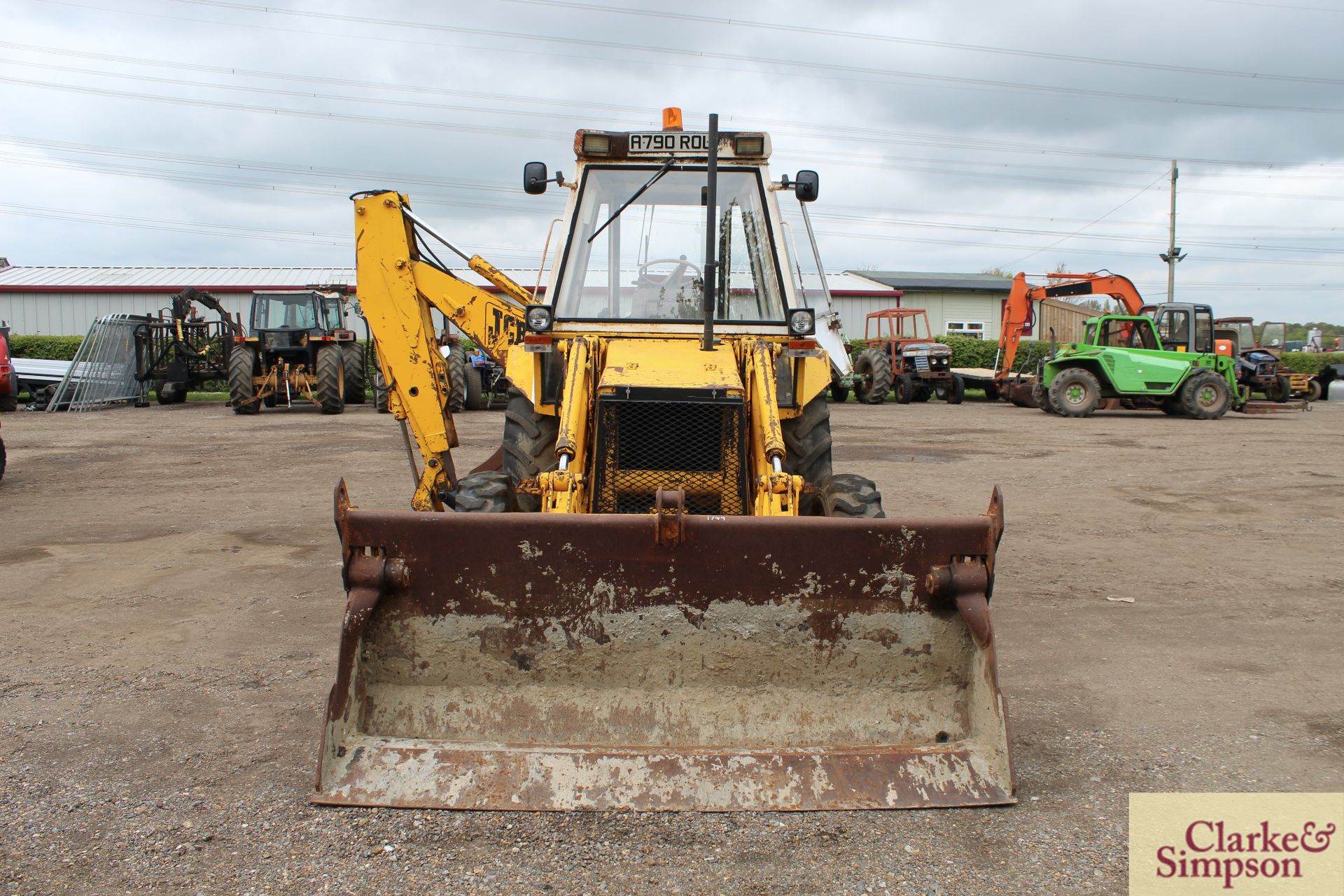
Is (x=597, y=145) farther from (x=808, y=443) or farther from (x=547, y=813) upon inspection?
(x=547, y=813)

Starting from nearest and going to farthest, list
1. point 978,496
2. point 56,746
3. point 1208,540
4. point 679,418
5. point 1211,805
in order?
point 1211,805 → point 56,746 → point 679,418 → point 1208,540 → point 978,496

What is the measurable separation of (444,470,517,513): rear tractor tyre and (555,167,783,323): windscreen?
3.34ft

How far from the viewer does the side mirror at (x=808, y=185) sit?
17.6 feet

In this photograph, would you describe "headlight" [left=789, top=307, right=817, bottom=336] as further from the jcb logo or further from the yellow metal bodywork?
the jcb logo

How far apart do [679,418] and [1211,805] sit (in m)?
2.40

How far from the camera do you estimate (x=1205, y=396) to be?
822 inches

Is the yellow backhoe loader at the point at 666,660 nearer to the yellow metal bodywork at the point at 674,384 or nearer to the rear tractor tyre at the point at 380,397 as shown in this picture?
the yellow metal bodywork at the point at 674,384

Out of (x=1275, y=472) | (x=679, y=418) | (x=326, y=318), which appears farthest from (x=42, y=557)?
(x=326, y=318)

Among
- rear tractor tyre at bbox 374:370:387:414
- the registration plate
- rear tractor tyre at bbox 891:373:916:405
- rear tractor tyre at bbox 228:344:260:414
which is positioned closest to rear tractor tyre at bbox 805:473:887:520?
the registration plate

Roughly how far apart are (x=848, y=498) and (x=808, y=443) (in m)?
0.73

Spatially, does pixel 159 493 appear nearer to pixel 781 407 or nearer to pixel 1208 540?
pixel 781 407

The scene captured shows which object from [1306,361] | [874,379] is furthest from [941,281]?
[874,379]

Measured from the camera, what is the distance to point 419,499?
6082 mm

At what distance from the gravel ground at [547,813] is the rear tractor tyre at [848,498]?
3.16ft
